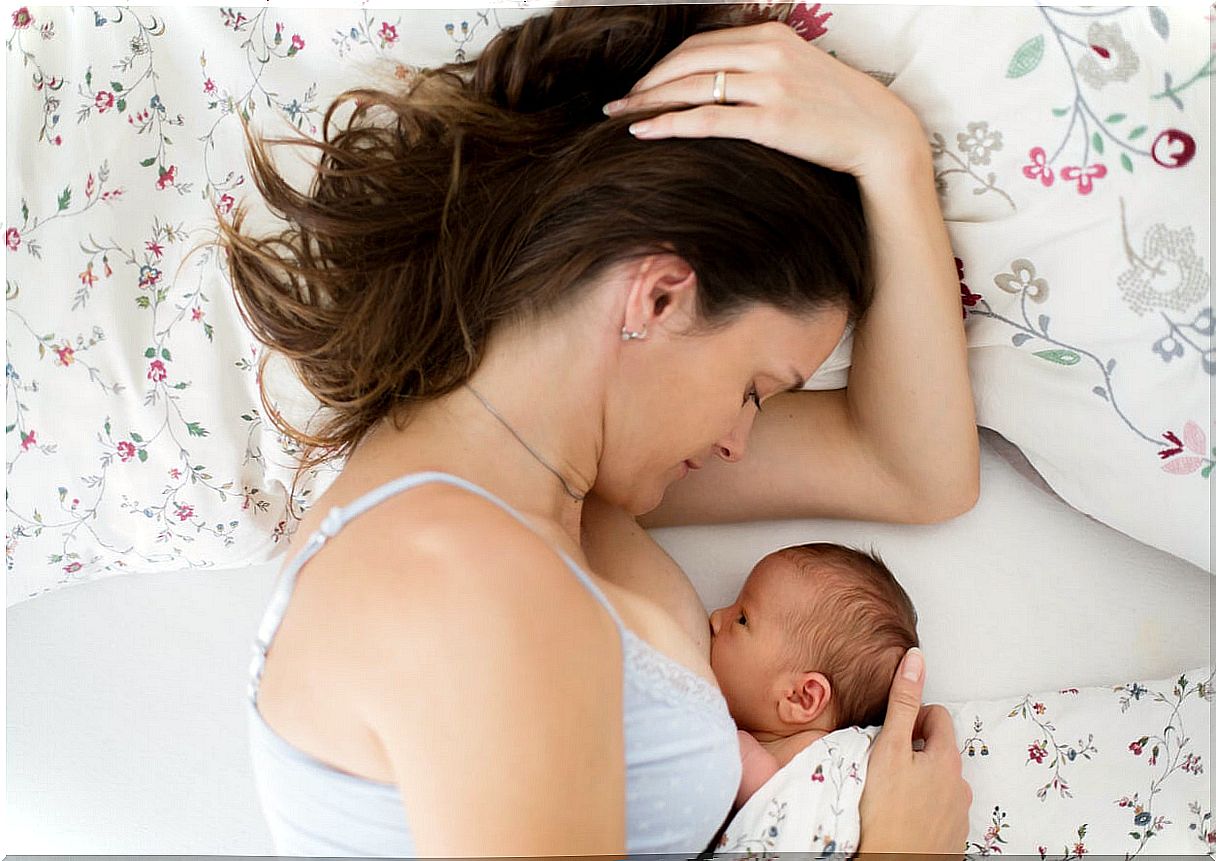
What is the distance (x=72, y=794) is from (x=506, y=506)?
829 millimetres

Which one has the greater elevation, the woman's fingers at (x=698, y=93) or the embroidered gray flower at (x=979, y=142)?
the woman's fingers at (x=698, y=93)

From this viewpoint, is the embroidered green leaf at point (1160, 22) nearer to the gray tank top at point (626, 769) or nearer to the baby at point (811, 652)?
the baby at point (811, 652)

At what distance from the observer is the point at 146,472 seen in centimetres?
132

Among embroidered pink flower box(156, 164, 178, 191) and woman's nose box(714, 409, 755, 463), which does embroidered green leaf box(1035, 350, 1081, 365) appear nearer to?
Answer: woman's nose box(714, 409, 755, 463)

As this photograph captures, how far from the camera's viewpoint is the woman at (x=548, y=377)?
0.84m

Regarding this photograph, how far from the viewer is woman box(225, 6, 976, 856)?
842mm

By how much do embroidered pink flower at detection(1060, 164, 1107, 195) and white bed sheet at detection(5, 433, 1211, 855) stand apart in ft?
1.25

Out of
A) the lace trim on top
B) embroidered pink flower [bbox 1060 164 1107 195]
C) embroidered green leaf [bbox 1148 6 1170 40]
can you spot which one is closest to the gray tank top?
the lace trim on top

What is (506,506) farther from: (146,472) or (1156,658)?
(1156,658)

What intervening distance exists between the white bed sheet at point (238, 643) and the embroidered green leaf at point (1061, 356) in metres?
0.19

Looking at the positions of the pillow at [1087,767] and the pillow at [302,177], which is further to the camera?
the pillow at [1087,767]

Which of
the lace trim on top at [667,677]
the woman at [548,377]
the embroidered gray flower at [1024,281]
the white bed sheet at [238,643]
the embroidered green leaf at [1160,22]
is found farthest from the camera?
the white bed sheet at [238,643]

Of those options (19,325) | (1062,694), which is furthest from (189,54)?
(1062,694)

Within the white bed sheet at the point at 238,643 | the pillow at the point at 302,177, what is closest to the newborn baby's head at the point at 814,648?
the white bed sheet at the point at 238,643
